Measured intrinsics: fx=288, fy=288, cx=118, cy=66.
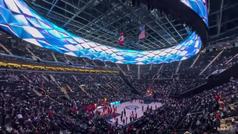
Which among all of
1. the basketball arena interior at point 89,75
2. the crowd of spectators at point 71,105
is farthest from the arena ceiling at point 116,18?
the crowd of spectators at point 71,105

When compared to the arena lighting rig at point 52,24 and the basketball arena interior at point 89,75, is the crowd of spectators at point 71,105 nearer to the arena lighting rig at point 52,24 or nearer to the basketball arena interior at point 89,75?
the basketball arena interior at point 89,75

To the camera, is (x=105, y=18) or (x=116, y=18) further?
(x=105, y=18)

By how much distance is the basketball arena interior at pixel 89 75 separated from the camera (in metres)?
17.8

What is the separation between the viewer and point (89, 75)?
49812 mm

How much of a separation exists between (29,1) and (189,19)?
20539 millimetres

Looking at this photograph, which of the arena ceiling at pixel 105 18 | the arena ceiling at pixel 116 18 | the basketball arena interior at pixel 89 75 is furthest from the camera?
the arena ceiling at pixel 116 18

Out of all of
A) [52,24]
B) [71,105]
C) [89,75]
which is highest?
[52,24]

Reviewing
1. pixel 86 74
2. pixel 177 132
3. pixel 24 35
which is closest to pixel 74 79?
pixel 86 74

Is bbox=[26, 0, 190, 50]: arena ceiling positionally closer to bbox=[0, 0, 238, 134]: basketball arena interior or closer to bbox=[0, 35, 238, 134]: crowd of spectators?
bbox=[0, 0, 238, 134]: basketball arena interior

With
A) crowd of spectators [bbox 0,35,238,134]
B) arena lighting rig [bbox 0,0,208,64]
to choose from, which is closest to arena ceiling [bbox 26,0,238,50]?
arena lighting rig [bbox 0,0,208,64]

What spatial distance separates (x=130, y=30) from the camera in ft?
147

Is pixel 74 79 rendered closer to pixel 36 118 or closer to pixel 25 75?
pixel 25 75

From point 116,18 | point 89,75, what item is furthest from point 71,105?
point 89,75

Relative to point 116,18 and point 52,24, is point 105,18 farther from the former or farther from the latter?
point 52,24
